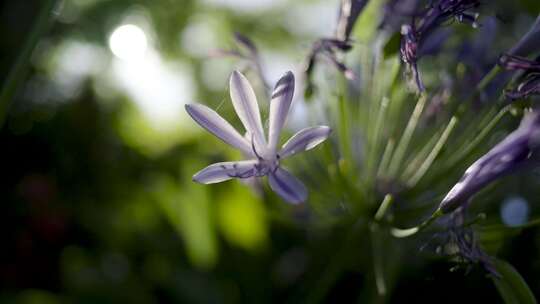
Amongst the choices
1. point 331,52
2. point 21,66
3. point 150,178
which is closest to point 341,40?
point 331,52

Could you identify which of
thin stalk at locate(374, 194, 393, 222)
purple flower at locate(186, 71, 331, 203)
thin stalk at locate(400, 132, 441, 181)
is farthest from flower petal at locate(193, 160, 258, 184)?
thin stalk at locate(400, 132, 441, 181)

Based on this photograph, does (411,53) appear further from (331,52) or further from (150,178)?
(150,178)

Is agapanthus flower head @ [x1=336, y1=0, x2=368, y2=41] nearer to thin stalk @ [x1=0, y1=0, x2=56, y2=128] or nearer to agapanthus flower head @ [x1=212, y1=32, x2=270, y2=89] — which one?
agapanthus flower head @ [x1=212, y1=32, x2=270, y2=89]

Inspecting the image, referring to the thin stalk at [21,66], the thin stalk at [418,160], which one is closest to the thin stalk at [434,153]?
the thin stalk at [418,160]

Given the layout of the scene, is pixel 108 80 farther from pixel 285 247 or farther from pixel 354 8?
pixel 354 8

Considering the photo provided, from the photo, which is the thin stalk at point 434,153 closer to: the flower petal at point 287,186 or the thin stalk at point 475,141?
the thin stalk at point 475,141
